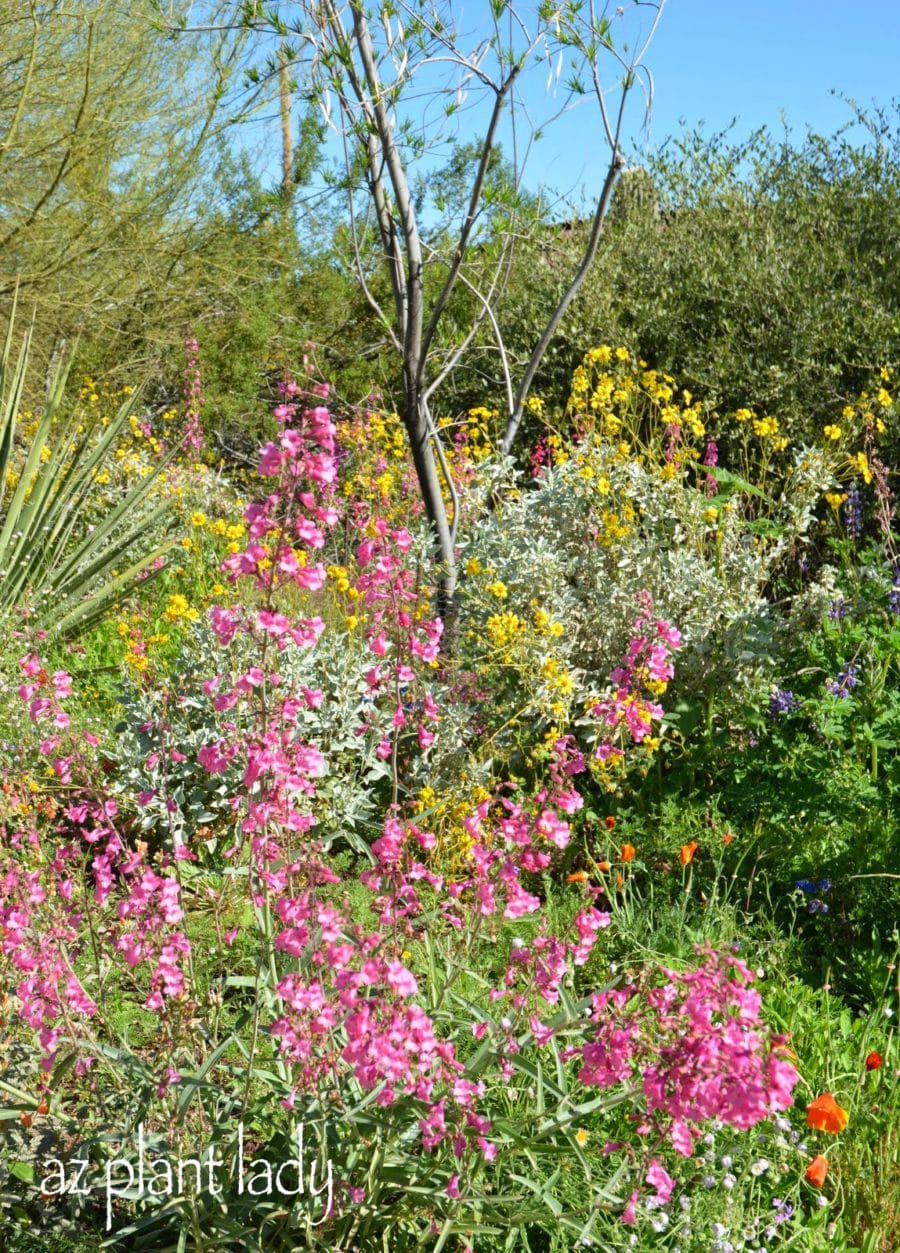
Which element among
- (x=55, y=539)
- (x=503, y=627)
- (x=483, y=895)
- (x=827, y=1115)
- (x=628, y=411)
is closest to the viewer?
(x=483, y=895)

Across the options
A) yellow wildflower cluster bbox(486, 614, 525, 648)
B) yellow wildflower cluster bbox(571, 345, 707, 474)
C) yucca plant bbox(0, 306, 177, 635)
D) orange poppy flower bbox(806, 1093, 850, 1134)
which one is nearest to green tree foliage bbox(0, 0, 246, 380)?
yucca plant bbox(0, 306, 177, 635)

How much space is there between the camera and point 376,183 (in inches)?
152

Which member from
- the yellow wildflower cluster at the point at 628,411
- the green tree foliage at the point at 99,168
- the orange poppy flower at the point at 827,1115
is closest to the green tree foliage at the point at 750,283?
the yellow wildflower cluster at the point at 628,411

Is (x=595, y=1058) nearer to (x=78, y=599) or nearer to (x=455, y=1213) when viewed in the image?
(x=455, y=1213)

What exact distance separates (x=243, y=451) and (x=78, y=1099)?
28.7ft

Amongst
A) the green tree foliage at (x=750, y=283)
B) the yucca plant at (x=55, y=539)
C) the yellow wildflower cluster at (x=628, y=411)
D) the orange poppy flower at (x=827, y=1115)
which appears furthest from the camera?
the green tree foliage at (x=750, y=283)

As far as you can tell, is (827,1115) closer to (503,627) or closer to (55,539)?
(503,627)

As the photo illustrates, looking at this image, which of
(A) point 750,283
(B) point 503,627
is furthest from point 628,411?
(B) point 503,627

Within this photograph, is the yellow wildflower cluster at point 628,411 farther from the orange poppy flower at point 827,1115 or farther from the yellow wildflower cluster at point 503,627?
the orange poppy flower at point 827,1115

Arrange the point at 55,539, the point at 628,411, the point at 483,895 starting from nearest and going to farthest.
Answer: the point at 483,895
the point at 55,539
the point at 628,411

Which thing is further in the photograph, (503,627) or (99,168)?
(99,168)

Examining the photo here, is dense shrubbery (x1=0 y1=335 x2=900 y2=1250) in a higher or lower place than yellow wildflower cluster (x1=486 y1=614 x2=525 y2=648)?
lower

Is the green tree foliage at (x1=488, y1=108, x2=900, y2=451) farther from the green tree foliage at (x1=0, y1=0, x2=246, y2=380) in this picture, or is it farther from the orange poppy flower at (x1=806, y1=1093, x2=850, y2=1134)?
the orange poppy flower at (x1=806, y1=1093, x2=850, y2=1134)

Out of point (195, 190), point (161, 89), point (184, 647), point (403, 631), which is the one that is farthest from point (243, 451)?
point (403, 631)
